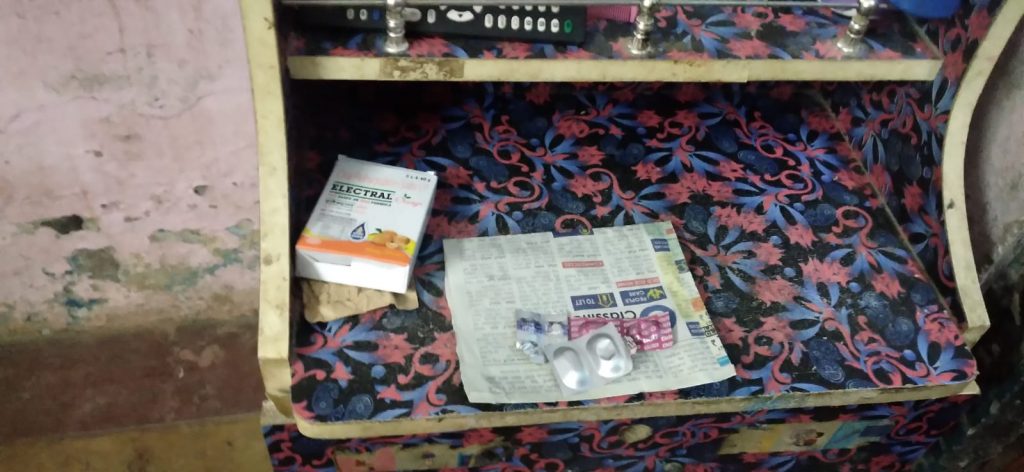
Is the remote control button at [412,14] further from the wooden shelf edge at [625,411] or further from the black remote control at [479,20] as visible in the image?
the wooden shelf edge at [625,411]

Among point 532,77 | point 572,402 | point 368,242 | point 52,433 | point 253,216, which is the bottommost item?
point 52,433

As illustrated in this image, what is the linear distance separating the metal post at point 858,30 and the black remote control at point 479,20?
26 cm

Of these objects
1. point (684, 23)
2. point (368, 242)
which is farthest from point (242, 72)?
point (684, 23)

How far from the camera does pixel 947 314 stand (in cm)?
88

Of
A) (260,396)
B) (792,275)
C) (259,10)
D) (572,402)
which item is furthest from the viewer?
(260,396)

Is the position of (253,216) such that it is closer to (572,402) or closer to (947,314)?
(572,402)

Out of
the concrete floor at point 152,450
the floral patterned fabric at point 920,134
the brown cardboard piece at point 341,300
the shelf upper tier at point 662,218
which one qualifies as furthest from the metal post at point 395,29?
the concrete floor at point 152,450

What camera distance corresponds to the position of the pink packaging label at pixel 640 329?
2.70ft

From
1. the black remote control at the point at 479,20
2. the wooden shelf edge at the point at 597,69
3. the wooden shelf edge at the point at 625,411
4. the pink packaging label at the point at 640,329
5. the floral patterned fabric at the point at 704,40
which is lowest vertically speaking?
the wooden shelf edge at the point at 625,411

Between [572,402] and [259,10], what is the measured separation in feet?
1.44

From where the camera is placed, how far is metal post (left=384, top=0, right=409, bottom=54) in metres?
0.73

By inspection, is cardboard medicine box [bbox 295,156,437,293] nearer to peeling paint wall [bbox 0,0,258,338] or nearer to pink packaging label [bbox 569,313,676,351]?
pink packaging label [bbox 569,313,676,351]

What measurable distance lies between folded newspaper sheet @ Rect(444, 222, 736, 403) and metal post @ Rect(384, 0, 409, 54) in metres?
0.23

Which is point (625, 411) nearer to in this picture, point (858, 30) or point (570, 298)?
point (570, 298)
